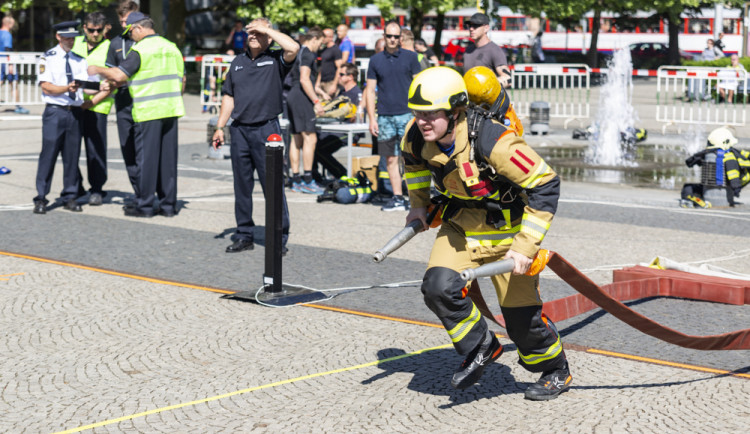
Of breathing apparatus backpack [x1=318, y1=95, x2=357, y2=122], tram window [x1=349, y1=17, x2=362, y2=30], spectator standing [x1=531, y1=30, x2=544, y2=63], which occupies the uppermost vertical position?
tram window [x1=349, y1=17, x2=362, y2=30]

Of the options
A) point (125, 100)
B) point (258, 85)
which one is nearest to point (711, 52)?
point (125, 100)

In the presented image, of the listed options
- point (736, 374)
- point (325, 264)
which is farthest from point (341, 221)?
point (736, 374)

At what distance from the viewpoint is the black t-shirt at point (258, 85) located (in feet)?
28.4

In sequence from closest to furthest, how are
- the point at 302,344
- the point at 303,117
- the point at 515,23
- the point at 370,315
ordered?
the point at 302,344, the point at 370,315, the point at 303,117, the point at 515,23

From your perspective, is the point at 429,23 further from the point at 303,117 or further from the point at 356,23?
the point at 303,117

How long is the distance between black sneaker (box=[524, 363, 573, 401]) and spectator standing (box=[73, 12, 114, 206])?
704cm

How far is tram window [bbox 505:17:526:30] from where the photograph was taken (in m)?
54.1

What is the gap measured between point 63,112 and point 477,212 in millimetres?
6929

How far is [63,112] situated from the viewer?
10656 millimetres

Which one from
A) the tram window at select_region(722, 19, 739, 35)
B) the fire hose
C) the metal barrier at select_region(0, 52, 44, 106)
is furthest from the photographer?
the tram window at select_region(722, 19, 739, 35)

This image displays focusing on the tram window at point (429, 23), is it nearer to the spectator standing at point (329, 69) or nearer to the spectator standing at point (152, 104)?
the spectator standing at point (329, 69)

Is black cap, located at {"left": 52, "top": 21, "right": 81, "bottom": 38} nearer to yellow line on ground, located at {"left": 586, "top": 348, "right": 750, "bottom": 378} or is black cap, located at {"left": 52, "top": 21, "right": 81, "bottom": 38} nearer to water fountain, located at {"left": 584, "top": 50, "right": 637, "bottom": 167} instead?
yellow line on ground, located at {"left": 586, "top": 348, "right": 750, "bottom": 378}

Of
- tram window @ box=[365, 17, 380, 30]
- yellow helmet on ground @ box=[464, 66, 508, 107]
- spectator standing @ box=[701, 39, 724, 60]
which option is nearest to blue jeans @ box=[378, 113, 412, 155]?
yellow helmet on ground @ box=[464, 66, 508, 107]

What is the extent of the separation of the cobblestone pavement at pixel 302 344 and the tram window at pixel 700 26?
45827 mm
